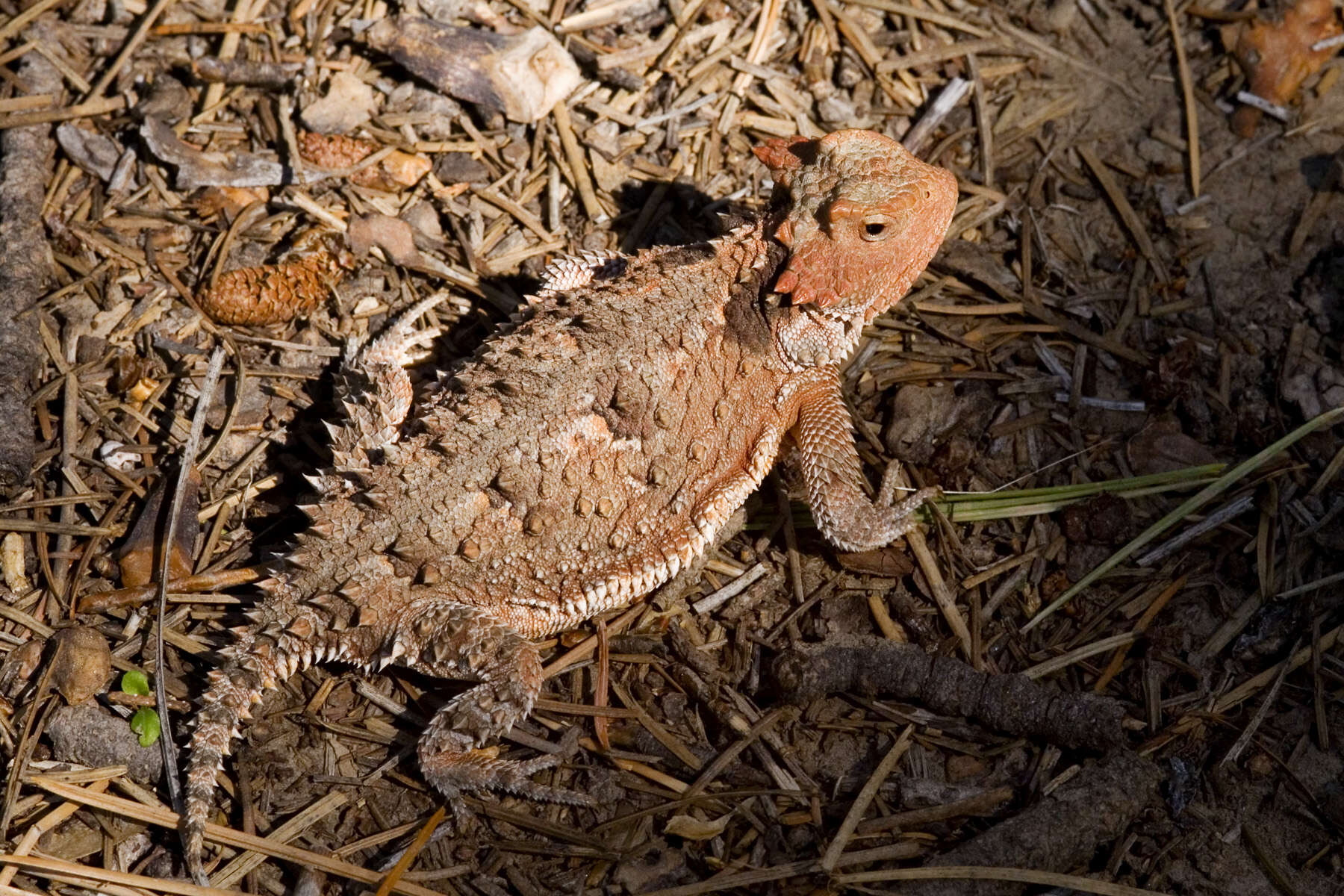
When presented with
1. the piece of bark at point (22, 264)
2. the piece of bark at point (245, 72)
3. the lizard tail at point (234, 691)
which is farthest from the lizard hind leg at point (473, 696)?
the piece of bark at point (245, 72)

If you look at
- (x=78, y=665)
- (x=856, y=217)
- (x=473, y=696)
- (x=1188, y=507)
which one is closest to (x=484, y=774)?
(x=473, y=696)

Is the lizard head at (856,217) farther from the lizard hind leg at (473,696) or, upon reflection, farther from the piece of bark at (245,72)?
the piece of bark at (245,72)

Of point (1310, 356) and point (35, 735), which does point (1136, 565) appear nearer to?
point (1310, 356)

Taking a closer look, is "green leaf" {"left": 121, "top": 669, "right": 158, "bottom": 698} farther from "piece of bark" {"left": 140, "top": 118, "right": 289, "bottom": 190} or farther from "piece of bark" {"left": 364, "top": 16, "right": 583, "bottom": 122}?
"piece of bark" {"left": 364, "top": 16, "right": 583, "bottom": 122}

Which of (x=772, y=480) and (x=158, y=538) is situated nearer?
(x=158, y=538)

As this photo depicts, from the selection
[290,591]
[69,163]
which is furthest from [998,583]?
[69,163]

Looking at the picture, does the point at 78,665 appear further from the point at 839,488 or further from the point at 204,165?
the point at 839,488

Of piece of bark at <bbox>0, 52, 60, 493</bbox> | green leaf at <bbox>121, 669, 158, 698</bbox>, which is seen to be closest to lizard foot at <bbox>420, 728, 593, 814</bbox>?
green leaf at <bbox>121, 669, 158, 698</bbox>
